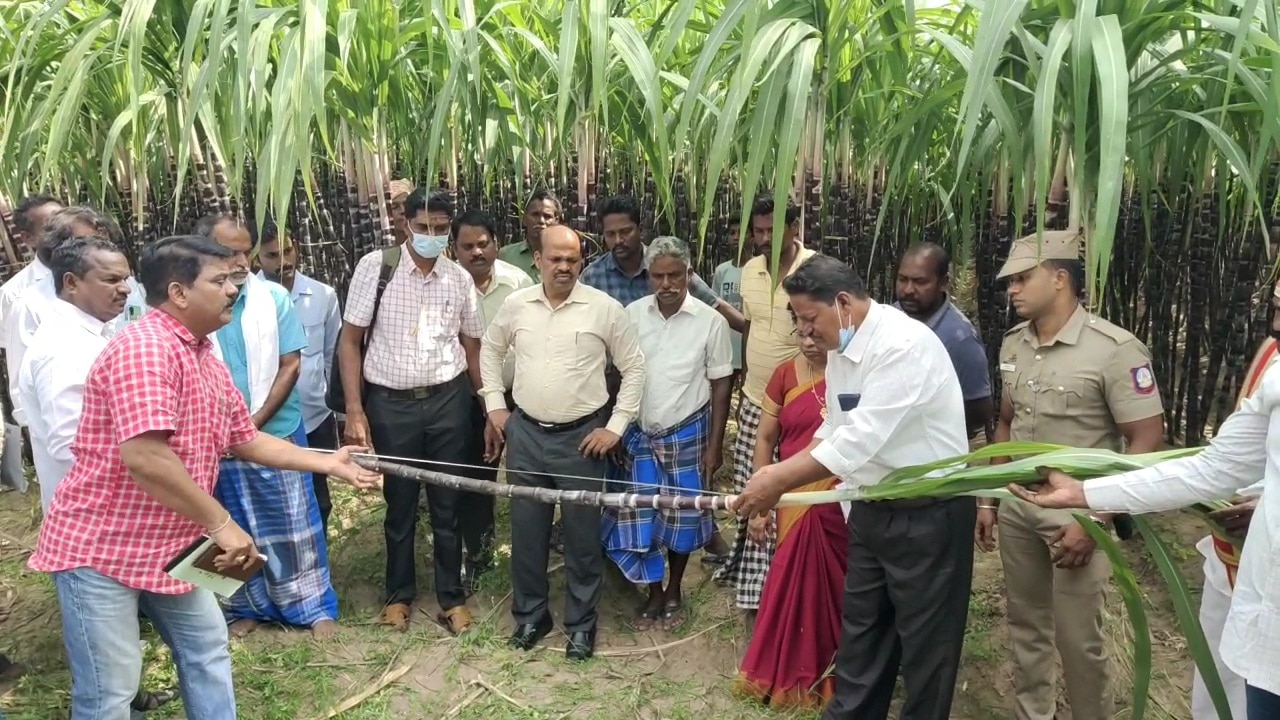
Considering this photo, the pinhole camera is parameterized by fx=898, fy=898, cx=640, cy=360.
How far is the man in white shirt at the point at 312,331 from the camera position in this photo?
3.17m

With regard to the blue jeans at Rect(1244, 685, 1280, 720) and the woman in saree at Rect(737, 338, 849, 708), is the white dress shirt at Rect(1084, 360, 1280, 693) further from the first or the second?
the woman in saree at Rect(737, 338, 849, 708)

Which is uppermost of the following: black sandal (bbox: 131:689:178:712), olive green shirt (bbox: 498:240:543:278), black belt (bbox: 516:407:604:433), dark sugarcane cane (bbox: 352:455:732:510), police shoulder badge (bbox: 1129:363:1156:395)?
olive green shirt (bbox: 498:240:543:278)

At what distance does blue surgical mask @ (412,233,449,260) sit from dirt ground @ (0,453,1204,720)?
1234 millimetres

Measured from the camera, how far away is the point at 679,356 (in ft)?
9.56

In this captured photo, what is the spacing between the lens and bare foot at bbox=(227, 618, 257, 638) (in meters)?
2.99

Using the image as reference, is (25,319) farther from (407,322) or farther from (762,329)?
(762,329)

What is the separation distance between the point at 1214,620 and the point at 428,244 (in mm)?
2362

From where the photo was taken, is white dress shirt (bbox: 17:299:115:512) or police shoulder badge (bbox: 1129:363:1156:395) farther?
white dress shirt (bbox: 17:299:115:512)

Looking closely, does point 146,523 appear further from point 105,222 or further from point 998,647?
point 998,647

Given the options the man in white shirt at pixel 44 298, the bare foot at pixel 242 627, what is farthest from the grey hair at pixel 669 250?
the bare foot at pixel 242 627

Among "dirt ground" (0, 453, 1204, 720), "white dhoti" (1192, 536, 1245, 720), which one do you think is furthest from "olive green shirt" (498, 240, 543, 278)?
"white dhoti" (1192, 536, 1245, 720)

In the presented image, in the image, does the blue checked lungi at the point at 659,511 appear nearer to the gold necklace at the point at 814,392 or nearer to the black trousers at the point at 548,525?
the black trousers at the point at 548,525

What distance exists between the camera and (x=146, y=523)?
1909mm

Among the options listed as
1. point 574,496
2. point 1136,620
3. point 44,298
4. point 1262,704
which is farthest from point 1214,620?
point 44,298
